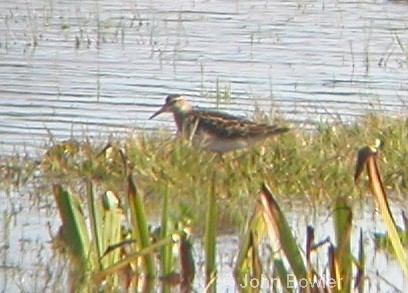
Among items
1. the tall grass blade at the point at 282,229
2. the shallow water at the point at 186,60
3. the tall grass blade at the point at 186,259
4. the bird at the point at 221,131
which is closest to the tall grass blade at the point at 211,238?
the tall grass blade at the point at 186,259

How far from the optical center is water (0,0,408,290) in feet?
34.0

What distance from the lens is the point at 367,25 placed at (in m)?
15.2

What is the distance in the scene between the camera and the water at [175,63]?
34.0 ft

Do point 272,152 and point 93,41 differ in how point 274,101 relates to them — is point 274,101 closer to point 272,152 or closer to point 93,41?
point 272,152

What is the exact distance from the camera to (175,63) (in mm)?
13000

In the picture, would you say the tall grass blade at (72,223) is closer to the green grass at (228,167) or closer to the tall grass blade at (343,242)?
the tall grass blade at (343,242)

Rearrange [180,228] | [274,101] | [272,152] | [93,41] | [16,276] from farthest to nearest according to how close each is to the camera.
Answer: [93,41]
[274,101]
[272,152]
[16,276]
[180,228]

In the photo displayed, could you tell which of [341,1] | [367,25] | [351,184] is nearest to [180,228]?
[351,184]

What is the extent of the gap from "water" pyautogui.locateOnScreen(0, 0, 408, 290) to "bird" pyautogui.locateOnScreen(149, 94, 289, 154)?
948mm

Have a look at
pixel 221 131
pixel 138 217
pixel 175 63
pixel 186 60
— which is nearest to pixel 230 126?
pixel 221 131

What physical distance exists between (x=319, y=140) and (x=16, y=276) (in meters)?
2.94

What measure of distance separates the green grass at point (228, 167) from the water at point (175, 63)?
1.66 feet

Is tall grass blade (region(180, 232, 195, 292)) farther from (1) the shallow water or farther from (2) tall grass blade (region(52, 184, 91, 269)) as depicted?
(1) the shallow water

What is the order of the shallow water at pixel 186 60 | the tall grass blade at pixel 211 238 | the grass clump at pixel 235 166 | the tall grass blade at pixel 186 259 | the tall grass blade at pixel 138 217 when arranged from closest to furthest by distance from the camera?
the tall grass blade at pixel 211 238 < the tall grass blade at pixel 138 217 < the tall grass blade at pixel 186 259 < the grass clump at pixel 235 166 < the shallow water at pixel 186 60
